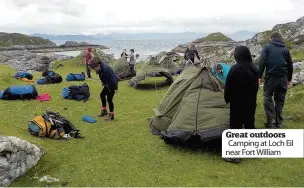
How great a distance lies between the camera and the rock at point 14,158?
930 cm

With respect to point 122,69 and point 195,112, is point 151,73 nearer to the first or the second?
point 122,69

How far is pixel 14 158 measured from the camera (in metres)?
9.60

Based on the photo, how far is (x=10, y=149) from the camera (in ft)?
31.1

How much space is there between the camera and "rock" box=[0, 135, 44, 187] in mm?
9303

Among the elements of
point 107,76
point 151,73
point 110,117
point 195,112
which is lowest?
point 110,117

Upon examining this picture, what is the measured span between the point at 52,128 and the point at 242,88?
288 inches

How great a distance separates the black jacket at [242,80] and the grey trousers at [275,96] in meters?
2.59

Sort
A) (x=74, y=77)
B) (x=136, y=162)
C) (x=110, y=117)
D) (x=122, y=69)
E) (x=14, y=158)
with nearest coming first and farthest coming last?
(x=14, y=158) → (x=136, y=162) → (x=110, y=117) → (x=74, y=77) → (x=122, y=69)

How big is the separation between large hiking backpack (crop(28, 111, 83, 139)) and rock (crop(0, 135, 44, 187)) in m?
2.93

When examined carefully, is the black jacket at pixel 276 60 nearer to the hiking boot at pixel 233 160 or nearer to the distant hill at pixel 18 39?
the hiking boot at pixel 233 160

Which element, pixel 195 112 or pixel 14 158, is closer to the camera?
pixel 14 158

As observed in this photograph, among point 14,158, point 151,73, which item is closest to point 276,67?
point 14,158

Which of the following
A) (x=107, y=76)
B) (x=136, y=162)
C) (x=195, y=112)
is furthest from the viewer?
(x=107, y=76)

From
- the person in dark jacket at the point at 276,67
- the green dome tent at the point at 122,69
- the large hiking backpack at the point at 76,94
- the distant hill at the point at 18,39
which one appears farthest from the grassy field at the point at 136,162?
the distant hill at the point at 18,39
